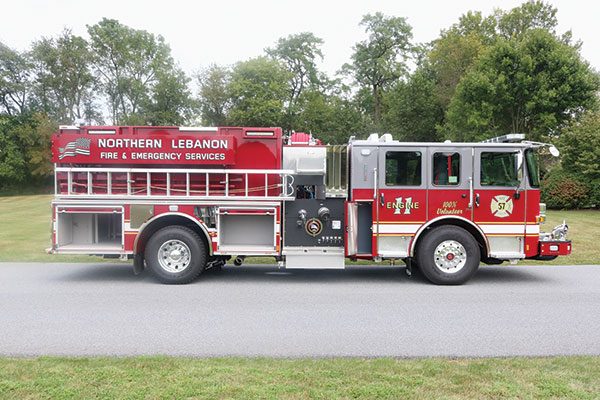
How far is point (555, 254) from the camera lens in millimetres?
8781

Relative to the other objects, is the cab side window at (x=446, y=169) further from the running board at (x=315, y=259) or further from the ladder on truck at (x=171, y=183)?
the ladder on truck at (x=171, y=183)

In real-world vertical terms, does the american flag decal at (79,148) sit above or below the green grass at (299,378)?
above

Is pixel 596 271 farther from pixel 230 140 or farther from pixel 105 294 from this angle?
pixel 105 294

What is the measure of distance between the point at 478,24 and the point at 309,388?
152ft

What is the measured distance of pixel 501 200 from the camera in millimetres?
8789

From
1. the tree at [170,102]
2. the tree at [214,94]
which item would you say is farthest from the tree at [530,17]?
the tree at [170,102]

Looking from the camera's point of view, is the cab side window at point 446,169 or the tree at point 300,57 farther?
the tree at point 300,57

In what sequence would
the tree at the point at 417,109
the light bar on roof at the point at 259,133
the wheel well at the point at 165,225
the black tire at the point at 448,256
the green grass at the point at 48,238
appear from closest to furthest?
the black tire at the point at 448,256
the wheel well at the point at 165,225
the light bar on roof at the point at 259,133
the green grass at the point at 48,238
the tree at the point at 417,109

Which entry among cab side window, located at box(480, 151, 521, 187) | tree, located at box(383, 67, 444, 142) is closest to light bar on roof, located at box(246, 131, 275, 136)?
cab side window, located at box(480, 151, 521, 187)

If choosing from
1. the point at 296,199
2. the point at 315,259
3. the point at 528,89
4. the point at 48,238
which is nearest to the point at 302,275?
the point at 315,259

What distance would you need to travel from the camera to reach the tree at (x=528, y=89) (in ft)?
91.3

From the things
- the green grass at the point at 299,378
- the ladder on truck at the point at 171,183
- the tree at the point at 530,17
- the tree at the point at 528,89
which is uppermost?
the tree at the point at 530,17

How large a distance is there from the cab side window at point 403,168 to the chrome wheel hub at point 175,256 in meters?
3.68

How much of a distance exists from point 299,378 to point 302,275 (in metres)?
5.43
